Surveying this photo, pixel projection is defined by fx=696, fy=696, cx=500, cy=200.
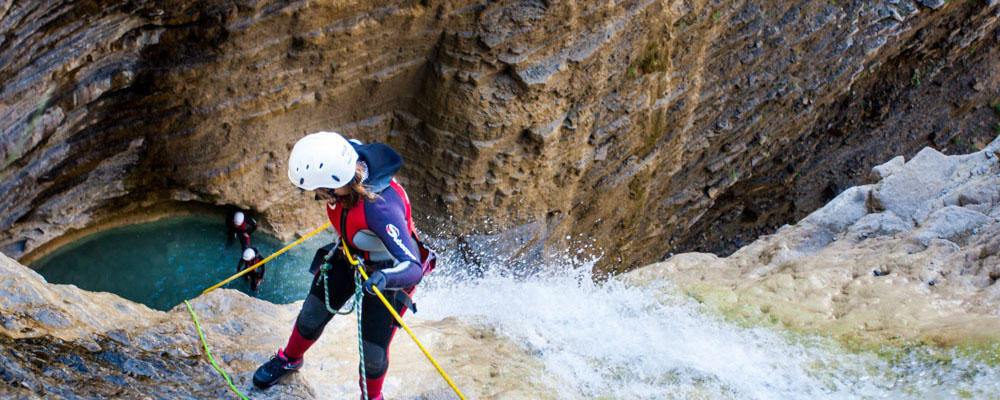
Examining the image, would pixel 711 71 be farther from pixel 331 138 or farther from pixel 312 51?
pixel 331 138

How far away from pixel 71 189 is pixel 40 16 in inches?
86.8


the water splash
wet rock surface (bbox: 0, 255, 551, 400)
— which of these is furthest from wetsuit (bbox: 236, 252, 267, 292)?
the water splash

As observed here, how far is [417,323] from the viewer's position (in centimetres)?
560

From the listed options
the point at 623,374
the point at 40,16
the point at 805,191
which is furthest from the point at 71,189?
the point at 805,191

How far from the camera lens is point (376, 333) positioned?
3.79 meters

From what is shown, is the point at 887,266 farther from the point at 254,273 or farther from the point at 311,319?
the point at 254,273

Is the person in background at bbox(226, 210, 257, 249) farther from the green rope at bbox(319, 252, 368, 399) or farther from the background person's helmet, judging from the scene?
the green rope at bbox(319, 252, 368, 399)

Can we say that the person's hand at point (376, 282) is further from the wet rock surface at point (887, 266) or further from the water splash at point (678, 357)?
the wet rock surface at point (887, 266)

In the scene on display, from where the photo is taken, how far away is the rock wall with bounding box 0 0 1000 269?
6617 mm

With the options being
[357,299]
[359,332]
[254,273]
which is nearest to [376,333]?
[359,332]

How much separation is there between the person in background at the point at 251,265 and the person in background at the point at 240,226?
17cm

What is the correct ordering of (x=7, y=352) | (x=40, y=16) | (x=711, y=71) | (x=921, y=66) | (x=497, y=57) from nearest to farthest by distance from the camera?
(x=7, y=352) → (x=40, y=16) → (x=497, y=57) → (x=711, y=71) → (x=921, y=66)

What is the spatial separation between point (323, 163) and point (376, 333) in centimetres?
100

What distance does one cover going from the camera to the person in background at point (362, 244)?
343cm
